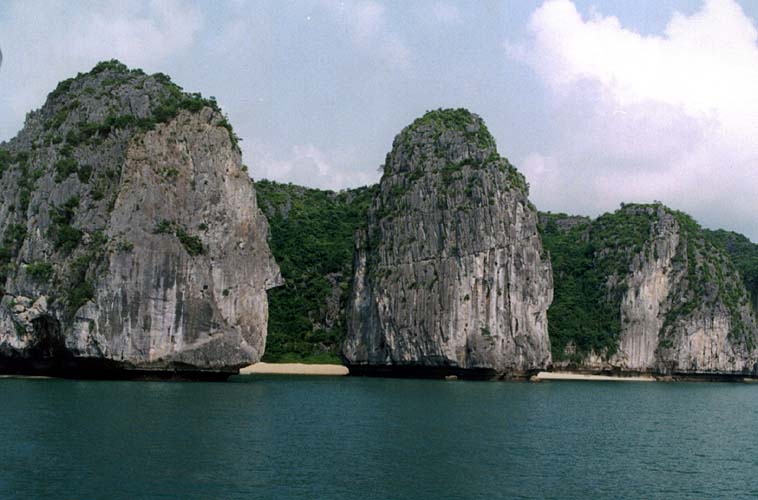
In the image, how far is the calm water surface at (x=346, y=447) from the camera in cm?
3030

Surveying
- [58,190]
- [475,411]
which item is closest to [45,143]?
[58,190]

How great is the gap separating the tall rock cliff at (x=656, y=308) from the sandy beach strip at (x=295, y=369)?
32190 mm

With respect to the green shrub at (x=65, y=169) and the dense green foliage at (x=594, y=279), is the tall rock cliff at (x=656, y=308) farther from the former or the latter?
the green shrub at (x=65, y=169)

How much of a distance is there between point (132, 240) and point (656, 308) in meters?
82.2

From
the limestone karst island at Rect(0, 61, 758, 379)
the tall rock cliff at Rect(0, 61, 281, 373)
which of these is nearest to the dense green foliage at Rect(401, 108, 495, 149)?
→ the limestone karst island at Rect(0, 61, 758, 379)

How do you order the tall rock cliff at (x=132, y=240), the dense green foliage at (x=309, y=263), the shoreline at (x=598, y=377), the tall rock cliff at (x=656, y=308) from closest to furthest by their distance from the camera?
the tall rock cliff at (x=132, y=240)
the dense green foliage at (x=309, y=263)
the shoreline at (x=598, y=377)
the tall rock cliff at (x=656, y=308)

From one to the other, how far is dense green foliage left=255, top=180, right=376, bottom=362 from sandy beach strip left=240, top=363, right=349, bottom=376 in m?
3.70

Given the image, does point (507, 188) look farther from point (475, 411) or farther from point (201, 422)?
point (201, 422)

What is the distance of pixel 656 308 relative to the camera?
124m

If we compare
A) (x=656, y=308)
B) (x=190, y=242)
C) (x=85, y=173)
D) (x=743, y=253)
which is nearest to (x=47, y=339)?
(x=190, y=242)

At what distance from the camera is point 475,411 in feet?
179

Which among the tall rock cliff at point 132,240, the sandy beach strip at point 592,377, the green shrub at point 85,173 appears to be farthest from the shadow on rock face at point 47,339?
the sandy beach strip at point 592,377

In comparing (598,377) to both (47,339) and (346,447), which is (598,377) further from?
(346,447)

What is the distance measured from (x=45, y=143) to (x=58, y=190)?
6870 millimetres
